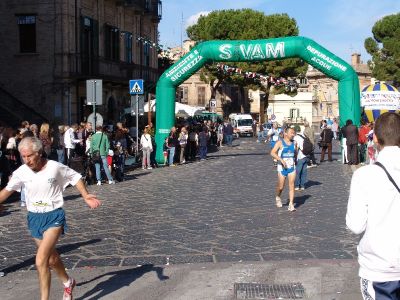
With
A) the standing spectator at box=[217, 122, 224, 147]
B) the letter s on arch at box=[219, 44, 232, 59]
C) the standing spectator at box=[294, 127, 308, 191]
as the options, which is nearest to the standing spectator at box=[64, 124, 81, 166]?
the letter s on arch at box=[219, 44, 232, 59]

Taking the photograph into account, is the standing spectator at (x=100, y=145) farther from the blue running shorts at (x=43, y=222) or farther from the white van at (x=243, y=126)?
the white van at (x=243, y=126)

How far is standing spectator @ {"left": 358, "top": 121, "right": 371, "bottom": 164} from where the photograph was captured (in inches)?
838

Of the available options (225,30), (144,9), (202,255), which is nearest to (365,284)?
(202,255)

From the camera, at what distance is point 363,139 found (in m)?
21.3

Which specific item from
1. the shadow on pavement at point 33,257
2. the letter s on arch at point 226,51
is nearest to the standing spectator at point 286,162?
the shadow on pavement at point 33,257

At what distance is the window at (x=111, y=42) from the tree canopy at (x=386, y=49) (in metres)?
30.3

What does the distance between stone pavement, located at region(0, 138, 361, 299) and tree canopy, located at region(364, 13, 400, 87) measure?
140ft

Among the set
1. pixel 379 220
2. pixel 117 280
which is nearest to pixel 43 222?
pixel 117 280

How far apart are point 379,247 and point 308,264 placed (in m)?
3.80

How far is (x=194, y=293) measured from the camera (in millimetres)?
6211

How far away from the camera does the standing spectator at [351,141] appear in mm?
20188

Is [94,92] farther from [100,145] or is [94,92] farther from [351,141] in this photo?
[351,141]

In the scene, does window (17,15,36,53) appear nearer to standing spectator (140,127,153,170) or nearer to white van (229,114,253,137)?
standing spectator (140,127,153,170)

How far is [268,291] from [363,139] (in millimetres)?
15861
